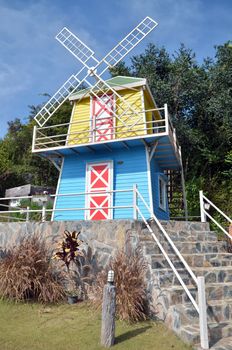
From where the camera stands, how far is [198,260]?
25.7 ft

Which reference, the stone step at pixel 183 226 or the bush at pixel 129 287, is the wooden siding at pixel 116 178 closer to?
the stone step at pixel 183 226

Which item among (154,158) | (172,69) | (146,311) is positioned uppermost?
(172,69)

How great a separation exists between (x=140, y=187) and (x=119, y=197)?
34.3 inches

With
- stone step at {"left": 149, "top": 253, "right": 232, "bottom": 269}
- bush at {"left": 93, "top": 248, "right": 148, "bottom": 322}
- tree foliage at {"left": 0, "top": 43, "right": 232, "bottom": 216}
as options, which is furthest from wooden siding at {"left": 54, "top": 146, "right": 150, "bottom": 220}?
tree foliage at {"left": 0, "top": 43, "right": 232, "bottom": 216}

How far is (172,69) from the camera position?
23.0 m

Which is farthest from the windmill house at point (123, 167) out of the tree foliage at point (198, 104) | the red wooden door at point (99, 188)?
the tree foliage at point (198, 104)

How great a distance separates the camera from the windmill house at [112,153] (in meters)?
11.6

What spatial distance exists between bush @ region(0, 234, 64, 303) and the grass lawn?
0.30m

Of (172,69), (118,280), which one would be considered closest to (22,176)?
(172,69)

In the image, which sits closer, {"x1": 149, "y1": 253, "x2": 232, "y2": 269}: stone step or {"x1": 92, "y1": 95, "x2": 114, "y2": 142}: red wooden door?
{"x1": 149, "y1": 253, "x2": 232, "y2": 269}: stone step

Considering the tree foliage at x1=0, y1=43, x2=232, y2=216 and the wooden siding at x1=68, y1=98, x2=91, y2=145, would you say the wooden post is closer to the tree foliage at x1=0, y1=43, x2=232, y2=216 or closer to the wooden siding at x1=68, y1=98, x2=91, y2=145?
the wooden siding at x1=68, y1=98, x2=91, y2=145

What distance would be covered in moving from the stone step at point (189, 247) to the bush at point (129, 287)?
0.30 metres

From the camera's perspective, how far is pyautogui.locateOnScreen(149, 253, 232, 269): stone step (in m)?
7.05

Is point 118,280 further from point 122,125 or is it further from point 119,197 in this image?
point 122,125
